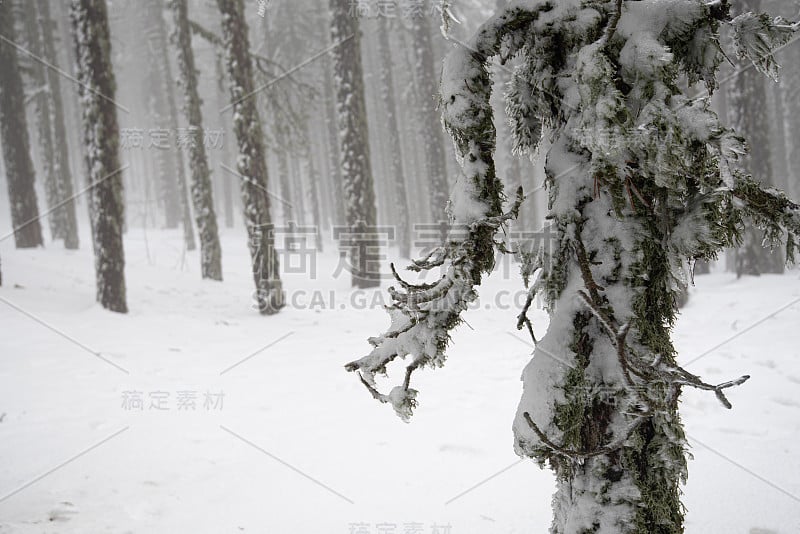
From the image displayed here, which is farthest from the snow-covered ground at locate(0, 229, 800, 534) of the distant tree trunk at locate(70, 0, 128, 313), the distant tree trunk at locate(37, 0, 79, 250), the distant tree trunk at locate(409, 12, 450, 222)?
the distant tree trunk at locate(37, 0, 79, 250)

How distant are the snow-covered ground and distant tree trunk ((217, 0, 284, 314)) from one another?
1.54 meters

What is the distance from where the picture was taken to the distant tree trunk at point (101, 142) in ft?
26.0

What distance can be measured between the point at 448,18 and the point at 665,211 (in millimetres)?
1071

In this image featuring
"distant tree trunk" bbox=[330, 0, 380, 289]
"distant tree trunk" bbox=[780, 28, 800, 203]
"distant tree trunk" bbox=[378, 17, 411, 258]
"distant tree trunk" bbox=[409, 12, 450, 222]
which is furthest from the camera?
"distant tree trunk" bbox=[780, 28, 800, 203]

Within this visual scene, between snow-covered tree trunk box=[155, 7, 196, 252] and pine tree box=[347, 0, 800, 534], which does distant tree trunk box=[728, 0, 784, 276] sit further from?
snow-covered tree trunk box=[155, 7, 196, 252]

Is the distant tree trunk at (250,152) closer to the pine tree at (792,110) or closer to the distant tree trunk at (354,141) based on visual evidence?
the distant tree trunk at (354,141)

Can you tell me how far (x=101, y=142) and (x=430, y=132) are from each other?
28.9 ft

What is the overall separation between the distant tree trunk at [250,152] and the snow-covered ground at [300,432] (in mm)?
1540

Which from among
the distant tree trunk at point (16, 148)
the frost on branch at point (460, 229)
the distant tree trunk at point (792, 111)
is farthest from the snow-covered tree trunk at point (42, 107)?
the distant tree trunk at point (792, 111)

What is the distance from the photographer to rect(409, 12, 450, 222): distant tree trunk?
45.0 ft

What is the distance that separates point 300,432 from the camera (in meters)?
4.48

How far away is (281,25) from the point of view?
23.5 meters

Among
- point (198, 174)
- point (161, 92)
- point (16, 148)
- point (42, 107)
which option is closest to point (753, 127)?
point (198, 174)

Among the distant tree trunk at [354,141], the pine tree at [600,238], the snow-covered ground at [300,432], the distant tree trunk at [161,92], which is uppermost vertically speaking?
the distant tree trunk at [161,92]
